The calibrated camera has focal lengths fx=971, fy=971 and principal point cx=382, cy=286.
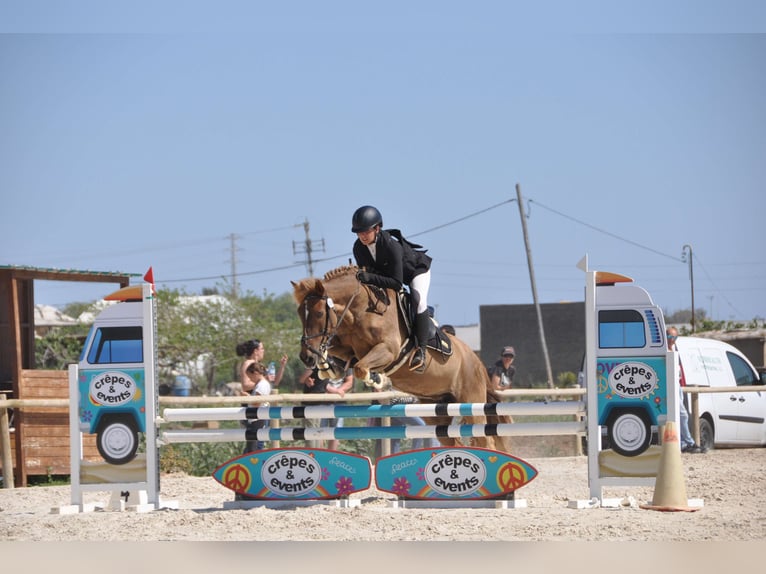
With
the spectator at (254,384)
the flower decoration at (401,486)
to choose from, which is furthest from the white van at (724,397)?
the flower decoration at (401,486)

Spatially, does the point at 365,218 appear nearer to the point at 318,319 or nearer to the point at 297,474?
the point at 318,319

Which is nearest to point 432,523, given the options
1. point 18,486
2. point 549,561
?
point 549,561

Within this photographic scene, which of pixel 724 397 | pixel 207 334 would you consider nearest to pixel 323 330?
pixel 724 397

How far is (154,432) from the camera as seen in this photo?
261 inches

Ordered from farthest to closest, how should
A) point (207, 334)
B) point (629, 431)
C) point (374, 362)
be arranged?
point (207, 334) < point (374, 362) < point (629, 431)

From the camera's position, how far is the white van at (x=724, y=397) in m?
11.3

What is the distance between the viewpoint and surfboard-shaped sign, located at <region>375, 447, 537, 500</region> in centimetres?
630

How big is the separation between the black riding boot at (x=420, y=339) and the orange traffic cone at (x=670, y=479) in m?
1.70

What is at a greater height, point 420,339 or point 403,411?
point 420,339

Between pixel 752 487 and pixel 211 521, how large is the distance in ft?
13.7

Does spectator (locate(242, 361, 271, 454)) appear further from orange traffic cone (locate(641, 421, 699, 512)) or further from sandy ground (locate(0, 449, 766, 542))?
orange traffic cone (locate(641, 421, 699, 512))

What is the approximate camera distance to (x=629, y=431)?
617cm

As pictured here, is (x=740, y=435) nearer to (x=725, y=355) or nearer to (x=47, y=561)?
(x=725, y=355)

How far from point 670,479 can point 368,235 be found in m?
2.47
